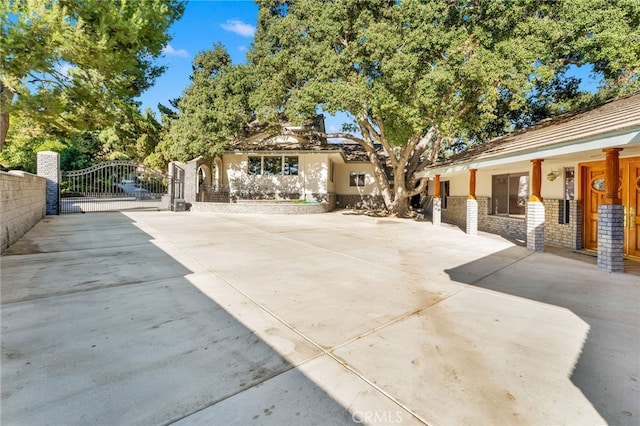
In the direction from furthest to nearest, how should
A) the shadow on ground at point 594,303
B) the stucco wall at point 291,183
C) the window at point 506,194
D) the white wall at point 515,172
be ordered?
the stucco wall at point 291,183, the window at point 506,194, the white wall at point 515,172, the shadow on ground at point 594,303

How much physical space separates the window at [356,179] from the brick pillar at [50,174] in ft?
55.4

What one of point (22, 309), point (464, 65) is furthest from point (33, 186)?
point (464, 65)

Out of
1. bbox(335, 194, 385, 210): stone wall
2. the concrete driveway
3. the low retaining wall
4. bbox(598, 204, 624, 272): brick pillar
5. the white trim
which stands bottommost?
the concrete driveway

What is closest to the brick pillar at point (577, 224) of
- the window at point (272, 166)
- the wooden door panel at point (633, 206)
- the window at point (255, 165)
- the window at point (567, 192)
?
the window at point (567, 192)

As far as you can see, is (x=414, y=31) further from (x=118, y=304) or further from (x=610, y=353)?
(x=118, y=304)

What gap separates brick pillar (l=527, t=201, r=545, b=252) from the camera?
737 cm

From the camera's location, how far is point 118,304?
11.0 feet

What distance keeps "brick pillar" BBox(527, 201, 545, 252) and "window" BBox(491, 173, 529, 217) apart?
3808 mm

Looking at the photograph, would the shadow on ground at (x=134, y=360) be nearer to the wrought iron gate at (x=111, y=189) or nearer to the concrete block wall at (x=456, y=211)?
the wrought iron gate at (x=111, y=189)

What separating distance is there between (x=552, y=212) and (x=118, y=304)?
423 inches

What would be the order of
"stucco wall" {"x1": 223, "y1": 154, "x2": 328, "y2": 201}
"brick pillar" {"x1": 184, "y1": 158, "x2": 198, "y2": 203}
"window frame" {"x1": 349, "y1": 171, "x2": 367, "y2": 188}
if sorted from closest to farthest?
"brick pillar" {"x1": 184, "y1": 158, "x2": 198, "y2": 203}, "stucco wall" {"x1": 223, "y1": 154, "x2": 328, "y2": 201}, "window frame" {"x1": 349, "y1": 171, "x2": 367, "y2": 188}

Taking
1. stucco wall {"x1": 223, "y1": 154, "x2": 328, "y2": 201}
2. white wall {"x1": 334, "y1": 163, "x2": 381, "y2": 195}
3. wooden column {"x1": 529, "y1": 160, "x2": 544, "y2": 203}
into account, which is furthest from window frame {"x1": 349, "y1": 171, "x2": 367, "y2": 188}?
wooden column {"x1": 529, "y1": 160, "x2": 544, "y2": 203}

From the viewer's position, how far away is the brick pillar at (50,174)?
39.3 ft

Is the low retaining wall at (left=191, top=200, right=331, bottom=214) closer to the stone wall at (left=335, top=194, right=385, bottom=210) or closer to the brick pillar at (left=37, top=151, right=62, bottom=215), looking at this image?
the brick pillar at (left=37, top=151, right=62, bottom=215)
